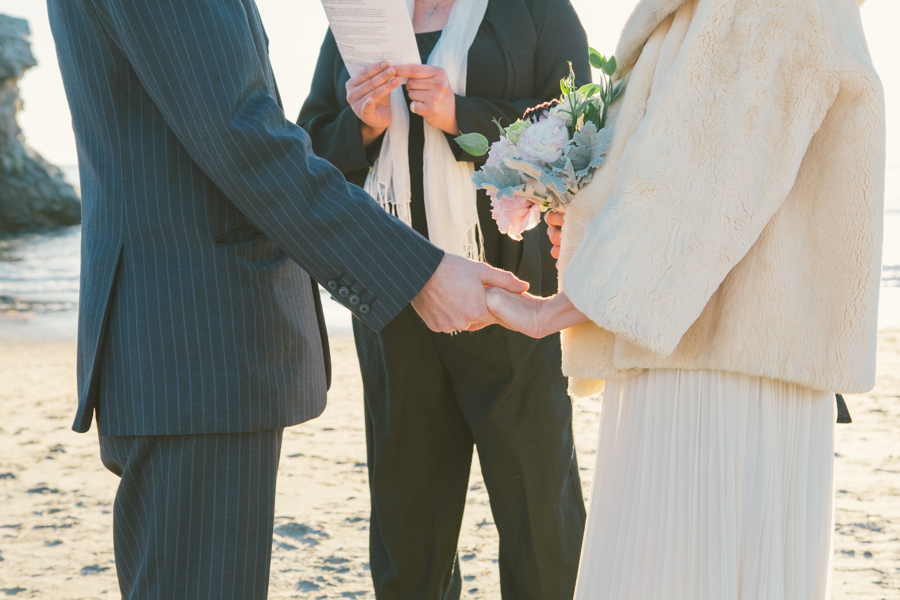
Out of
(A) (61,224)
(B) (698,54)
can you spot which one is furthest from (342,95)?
(A) (61,224)

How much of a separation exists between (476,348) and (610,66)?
0.94 m

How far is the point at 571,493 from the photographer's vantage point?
240 centimetres

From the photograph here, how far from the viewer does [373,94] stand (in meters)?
2.18

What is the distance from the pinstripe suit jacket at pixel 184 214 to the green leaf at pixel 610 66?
0.62 meters

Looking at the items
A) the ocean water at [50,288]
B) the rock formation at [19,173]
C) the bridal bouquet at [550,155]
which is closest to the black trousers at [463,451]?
the bridal bouquet at [550,155]

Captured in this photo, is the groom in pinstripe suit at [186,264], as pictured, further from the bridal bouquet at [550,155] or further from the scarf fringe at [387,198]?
the scarf fringe at [387,198]

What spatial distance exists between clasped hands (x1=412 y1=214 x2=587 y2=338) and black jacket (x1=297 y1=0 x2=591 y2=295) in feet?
1.80

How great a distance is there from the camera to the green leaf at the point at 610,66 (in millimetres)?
1641

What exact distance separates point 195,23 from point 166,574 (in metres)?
0.98

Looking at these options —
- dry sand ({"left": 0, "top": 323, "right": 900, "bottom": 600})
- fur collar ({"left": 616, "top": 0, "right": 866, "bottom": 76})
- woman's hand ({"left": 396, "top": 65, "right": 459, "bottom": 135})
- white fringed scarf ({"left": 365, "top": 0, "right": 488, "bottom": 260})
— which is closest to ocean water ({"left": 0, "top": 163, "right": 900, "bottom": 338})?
dry sand ({"left": 0, "top": 323, "right": 900, "bottom": 600})

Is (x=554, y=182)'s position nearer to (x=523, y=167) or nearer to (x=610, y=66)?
(x=523, y=167)

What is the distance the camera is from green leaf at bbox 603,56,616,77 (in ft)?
5.38

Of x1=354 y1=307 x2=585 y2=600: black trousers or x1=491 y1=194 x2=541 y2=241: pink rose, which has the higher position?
x1=491 y1=194 x2=541 y2=241: pink rose

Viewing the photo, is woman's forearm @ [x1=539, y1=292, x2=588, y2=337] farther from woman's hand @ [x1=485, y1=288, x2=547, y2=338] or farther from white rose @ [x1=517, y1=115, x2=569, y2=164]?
white rose @ [x1=517, y1=115, x2=569, y2=164]
